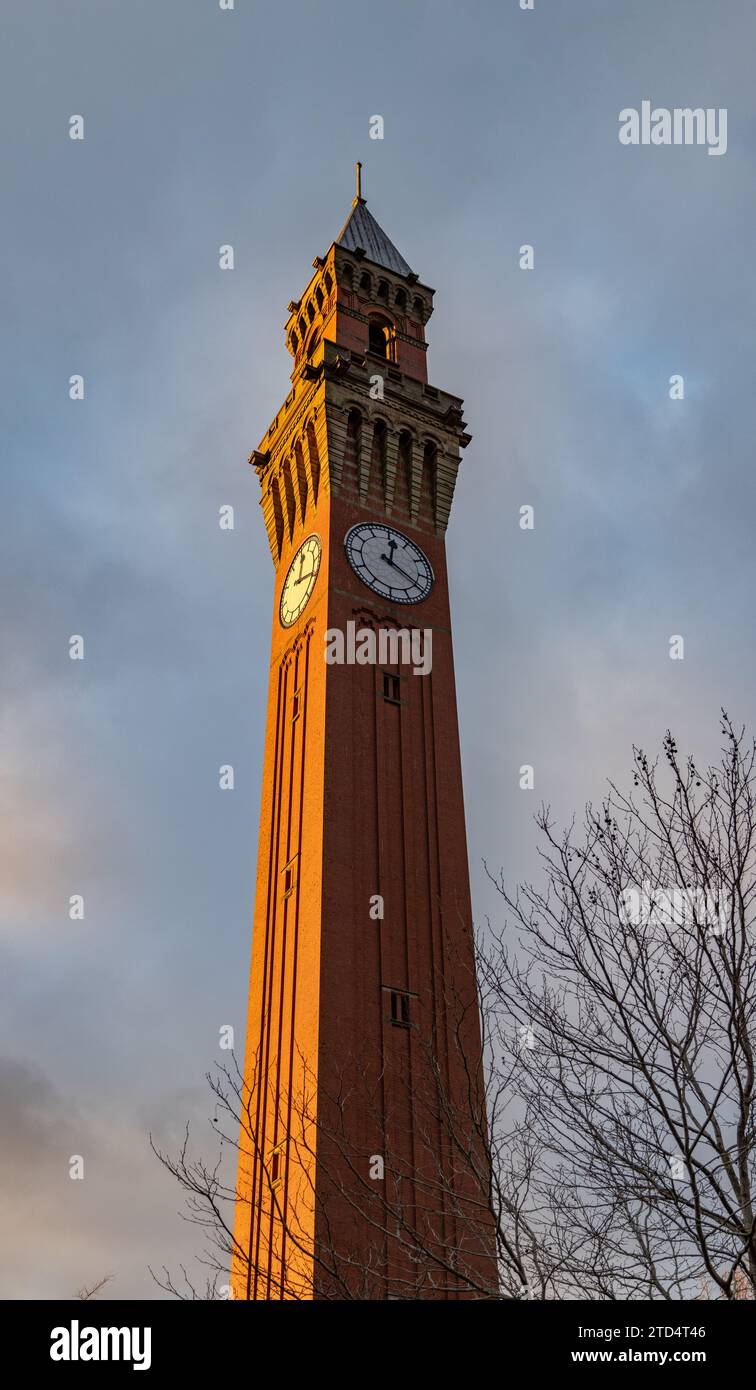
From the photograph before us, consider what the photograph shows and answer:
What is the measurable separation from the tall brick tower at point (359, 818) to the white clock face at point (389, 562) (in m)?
0.08

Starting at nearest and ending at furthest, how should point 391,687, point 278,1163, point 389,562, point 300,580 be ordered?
point 278,1163 < point 391,687 < point 389,562 < point 300,580

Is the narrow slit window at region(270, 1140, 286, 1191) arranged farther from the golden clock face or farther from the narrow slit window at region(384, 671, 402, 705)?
the golden clock face

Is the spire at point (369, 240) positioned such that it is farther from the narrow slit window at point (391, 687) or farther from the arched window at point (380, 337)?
the narrow slit window at point (391, 687)

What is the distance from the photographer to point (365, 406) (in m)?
44.2

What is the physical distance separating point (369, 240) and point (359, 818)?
98.8 ft

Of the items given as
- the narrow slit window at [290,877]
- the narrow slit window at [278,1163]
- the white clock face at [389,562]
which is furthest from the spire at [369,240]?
the narrow slit window at [278,1163]

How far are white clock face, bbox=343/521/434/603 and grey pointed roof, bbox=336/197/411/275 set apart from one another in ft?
50.9

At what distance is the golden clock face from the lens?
1635 inches

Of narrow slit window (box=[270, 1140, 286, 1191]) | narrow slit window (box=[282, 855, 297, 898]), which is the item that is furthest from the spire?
narrow slit window (box=[270, 1140, 286, 1191])

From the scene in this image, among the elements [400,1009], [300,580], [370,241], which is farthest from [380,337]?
[400,1009]

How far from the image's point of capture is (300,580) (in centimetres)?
4278

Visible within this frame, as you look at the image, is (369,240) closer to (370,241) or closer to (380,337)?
(370,241)
